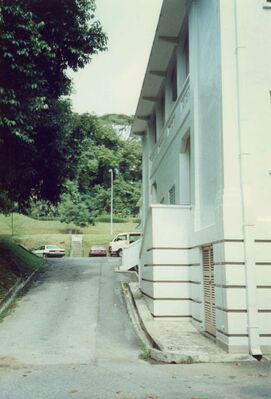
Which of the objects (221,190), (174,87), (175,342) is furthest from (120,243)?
(221,190)

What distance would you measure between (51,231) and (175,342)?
43528 millimetres

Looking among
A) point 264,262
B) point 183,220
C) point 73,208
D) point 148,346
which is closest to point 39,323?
point 148,346

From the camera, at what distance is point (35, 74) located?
13.6m

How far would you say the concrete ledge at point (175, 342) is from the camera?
27.2 ft

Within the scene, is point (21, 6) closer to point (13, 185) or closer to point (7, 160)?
point (7, 160)

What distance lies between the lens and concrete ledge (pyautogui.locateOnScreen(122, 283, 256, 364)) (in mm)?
8297

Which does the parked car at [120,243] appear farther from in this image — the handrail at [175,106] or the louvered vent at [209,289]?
→ the louvered vent at [209,289]

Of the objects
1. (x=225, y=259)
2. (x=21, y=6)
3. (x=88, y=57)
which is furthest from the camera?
(x=88, y=57)

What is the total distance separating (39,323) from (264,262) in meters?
6.29

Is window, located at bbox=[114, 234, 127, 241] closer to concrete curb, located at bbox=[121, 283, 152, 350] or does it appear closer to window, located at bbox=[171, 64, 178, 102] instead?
concrete curb, located at bbox=[121, 283, 152, 350]

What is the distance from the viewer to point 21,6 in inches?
515

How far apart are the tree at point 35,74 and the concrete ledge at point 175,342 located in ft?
19.3

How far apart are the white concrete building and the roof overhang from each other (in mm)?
59

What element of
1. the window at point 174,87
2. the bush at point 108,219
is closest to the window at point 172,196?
the window at point 174,87
